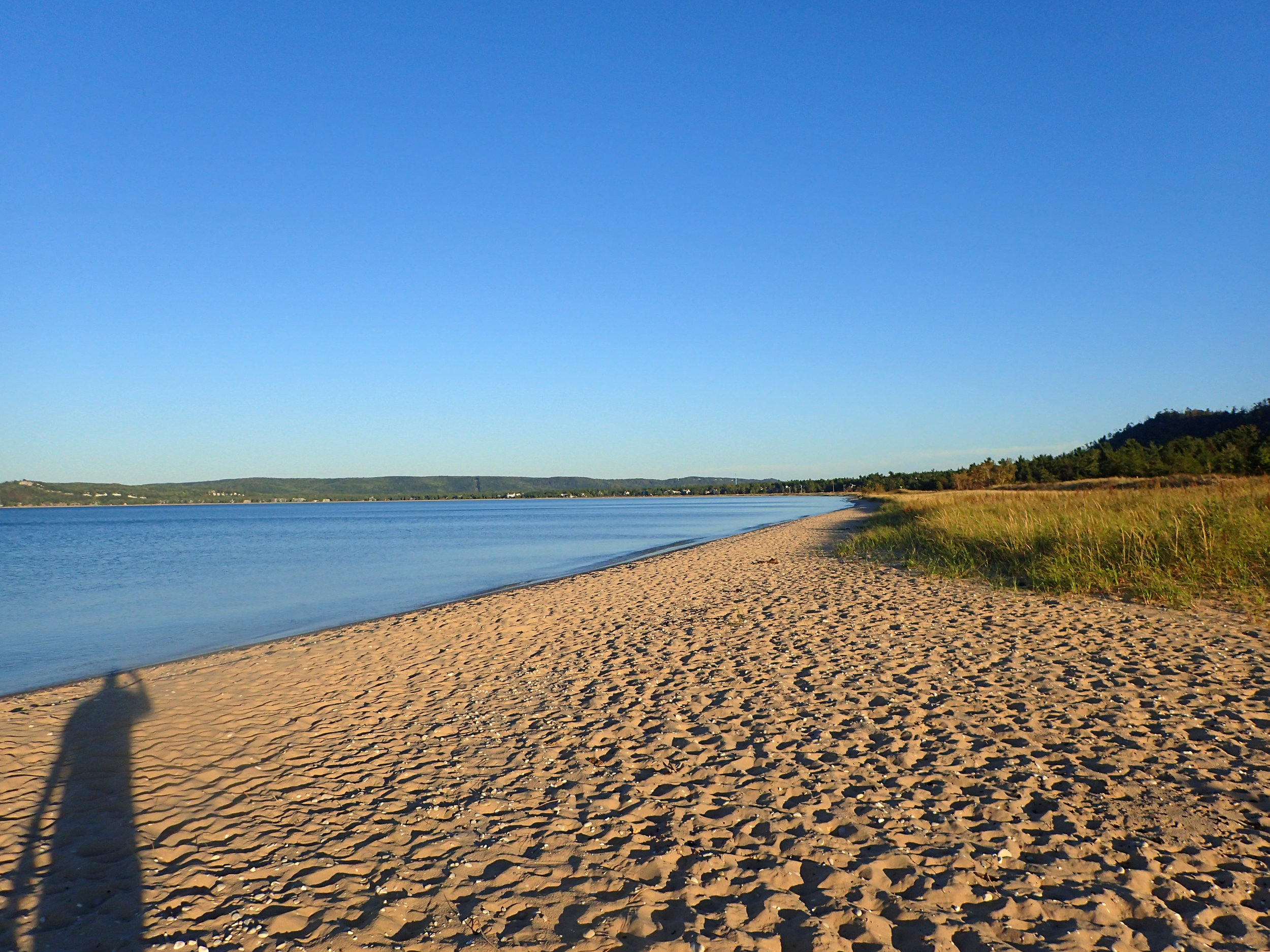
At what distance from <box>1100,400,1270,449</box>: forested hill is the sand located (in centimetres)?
7123

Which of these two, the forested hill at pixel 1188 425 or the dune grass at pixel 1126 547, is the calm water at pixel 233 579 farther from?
the forested hill at pixel 1188 425

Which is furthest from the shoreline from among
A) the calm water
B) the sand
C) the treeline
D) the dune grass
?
the treeline

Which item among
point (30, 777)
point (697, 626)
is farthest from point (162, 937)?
point (697, 626)

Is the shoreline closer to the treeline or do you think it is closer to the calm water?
the calm water

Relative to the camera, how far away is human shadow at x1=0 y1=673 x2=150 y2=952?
3.69m

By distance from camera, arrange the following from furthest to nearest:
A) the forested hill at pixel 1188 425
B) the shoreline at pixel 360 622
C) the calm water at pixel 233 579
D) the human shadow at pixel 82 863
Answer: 1. the forested hill at pixel 1188 425
2. the calm water at pixel 233 579
3. the shoreline at pixel 360 622
4. the human shadow at pixel 82 863

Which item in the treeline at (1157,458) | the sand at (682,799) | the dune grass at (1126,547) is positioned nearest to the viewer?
the sand at (682,799)

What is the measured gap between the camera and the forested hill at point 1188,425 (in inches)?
2633

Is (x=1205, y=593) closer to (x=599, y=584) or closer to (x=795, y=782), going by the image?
(x=795, y=782)

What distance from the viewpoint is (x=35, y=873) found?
4367 mm

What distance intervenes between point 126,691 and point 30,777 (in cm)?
354

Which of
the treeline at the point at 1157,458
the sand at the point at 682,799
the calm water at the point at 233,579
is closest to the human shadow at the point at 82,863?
the sand at the point at 682,799

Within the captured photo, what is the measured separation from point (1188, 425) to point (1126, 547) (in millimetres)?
93085

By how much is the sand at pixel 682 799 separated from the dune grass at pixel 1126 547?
1.50 metres
